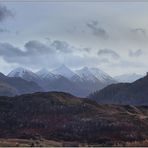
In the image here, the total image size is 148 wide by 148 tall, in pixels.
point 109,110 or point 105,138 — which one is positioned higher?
point 109,110

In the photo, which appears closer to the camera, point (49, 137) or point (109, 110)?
point (49, 137)

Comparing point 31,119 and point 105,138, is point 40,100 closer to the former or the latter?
point 31,119

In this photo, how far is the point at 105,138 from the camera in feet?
340

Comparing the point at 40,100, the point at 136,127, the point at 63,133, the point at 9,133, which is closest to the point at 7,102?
the point at 40,100

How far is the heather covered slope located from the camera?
360 feet

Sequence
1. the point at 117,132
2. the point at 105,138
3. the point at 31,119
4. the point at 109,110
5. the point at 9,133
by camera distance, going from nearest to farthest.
→ the point at 105,138
the point at 117,132
the point at 9,133
the point at 31,119
the point at 109,110

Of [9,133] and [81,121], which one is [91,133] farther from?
[9,133]

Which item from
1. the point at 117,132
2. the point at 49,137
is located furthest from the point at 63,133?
the point at 117,132

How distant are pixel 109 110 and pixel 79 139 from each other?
42.8m

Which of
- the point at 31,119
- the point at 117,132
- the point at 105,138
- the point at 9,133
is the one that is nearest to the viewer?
the point at 105,138

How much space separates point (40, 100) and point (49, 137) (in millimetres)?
44304

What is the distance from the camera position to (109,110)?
149 m

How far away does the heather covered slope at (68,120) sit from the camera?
110 m

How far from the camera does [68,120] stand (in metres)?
130
